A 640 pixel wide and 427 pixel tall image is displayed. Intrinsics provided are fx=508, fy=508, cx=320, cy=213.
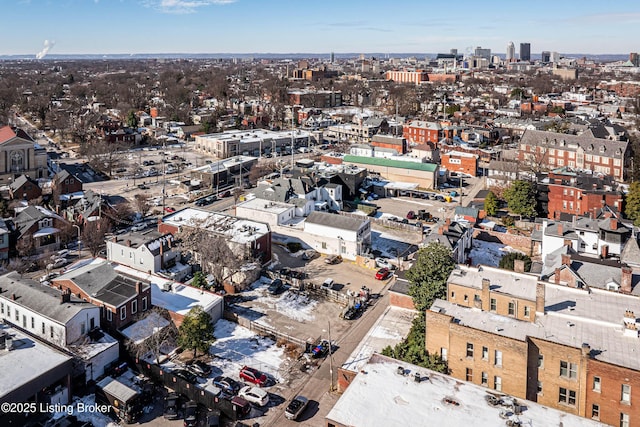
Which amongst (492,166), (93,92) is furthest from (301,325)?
(93,92)

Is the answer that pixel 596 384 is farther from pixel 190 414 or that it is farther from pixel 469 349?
pixel 190 414

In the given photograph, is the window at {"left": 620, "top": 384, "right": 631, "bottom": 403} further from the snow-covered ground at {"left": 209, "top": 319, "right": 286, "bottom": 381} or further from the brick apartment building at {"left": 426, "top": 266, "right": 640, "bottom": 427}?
the snow-covered ground at {"left": 209, "top": 319, "right": 286, "bottom": 381}

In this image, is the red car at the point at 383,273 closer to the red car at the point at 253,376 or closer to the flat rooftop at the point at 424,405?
the red car at the point at 253,376

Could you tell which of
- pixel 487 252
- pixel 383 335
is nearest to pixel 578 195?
pixel 487 252

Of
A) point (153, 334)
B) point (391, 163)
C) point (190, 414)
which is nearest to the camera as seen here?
point (190, 414)

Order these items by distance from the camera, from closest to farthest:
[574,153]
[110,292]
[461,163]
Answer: [110,292]
[574,153]
[461,163]

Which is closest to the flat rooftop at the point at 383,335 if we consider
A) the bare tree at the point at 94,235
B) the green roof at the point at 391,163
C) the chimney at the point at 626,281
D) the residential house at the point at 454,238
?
the residential house at the point at 454,238
